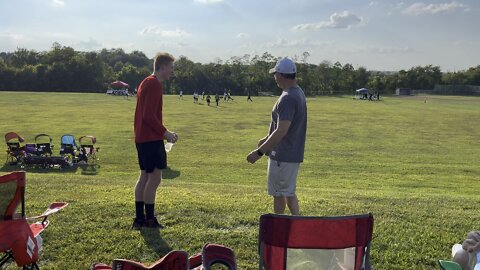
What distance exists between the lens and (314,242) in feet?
8.81

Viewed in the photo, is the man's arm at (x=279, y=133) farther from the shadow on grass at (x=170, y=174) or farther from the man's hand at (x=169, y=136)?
the shadow on grass at (x=170, y=174)

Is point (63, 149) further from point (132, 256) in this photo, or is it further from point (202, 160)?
point (132, 256)

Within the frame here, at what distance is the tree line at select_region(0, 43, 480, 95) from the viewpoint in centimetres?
8625

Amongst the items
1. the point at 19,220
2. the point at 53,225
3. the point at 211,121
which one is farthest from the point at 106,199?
the point at 211,121

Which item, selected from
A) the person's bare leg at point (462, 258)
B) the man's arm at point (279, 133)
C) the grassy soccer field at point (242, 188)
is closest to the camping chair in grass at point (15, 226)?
the grassy soccer field at point (242, 188)

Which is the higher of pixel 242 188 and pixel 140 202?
pixel 140 202

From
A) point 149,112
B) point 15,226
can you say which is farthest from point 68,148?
point 15,226

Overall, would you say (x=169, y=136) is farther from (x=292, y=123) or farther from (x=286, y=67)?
(x=286, y=67)

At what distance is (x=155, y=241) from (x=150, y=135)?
1122 mm

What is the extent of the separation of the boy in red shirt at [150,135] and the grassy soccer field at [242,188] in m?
0.35

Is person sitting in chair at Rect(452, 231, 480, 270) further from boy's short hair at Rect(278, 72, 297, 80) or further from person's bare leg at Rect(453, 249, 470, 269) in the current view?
boy's short hair at Rect(278, 72, 297, 80)

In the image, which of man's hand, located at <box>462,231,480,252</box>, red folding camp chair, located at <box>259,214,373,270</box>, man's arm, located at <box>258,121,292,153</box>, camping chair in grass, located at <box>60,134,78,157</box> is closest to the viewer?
red folding camp chair, located at <box>259,214,373,270</box>

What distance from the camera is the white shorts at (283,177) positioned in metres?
4.79

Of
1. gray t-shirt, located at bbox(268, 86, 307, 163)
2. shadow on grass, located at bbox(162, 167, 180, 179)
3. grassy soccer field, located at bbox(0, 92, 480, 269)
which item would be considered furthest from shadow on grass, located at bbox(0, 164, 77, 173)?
gray t-shirt, located at bbox(268, 86, 307, 163)
